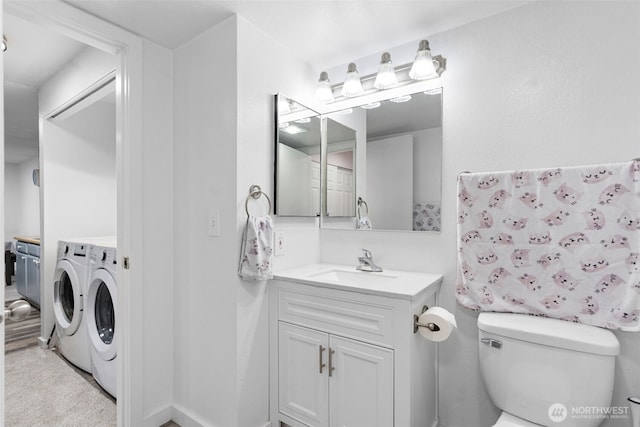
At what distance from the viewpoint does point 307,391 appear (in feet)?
5.29

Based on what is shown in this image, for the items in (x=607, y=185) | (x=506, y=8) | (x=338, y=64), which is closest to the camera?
(x=607, y=185)

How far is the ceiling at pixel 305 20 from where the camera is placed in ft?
→ 5.03

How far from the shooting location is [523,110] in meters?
1.55

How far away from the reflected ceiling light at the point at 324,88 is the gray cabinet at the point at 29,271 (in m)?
3.93

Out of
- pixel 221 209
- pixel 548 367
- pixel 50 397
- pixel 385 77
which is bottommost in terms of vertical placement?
pixel 50 397

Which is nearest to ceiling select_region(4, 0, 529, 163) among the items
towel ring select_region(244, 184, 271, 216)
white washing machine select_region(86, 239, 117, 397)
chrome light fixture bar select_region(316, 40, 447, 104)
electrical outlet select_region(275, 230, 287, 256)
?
chrome light fixture bar select_region(316, 40, 447, 104)

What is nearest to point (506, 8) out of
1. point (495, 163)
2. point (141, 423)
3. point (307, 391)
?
point (495, 163)

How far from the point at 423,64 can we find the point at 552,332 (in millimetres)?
1378

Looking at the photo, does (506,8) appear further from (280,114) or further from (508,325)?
(508,325)

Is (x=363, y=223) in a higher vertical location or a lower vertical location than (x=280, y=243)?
higher

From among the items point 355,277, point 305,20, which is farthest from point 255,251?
point 305,20

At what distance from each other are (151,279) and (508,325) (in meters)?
1.81

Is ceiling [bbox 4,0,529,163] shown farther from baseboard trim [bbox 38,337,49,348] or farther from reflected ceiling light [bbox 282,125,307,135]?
baseboard trim [bbox 38,337,49,348]

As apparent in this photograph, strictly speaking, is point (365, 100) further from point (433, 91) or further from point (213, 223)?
point (213, 223)
